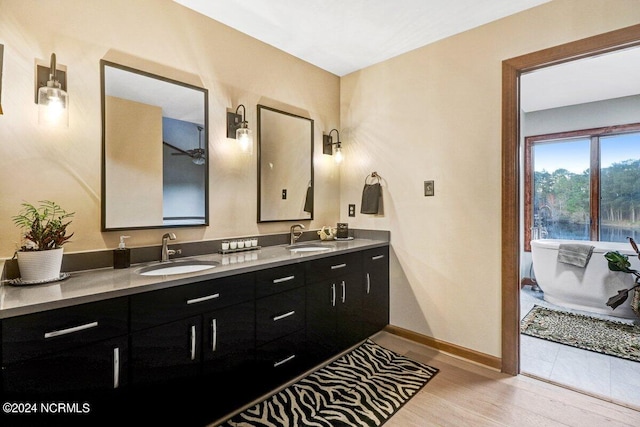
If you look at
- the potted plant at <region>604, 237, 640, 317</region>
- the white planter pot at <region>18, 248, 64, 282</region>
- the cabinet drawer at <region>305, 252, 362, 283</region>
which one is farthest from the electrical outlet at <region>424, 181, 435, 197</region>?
the white planter pot at <region>18, 248, 64, 282</region>

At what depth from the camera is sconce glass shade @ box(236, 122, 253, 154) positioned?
2348 millimetres

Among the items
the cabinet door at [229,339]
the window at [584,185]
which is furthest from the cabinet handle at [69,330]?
the window at [584,185]

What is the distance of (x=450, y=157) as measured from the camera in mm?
2547

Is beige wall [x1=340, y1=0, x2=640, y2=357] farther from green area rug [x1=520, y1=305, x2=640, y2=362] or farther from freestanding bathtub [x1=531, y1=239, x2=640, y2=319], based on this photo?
freestanding bathtub [x1=531, y1=239, x2=640, y2=319]

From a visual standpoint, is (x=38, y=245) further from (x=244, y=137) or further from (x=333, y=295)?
(x=333, y=295)

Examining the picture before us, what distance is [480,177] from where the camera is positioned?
2395 mm

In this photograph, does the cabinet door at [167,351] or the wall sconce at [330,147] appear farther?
the wall sconce at [330,147]

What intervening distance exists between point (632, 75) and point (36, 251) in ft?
16.5

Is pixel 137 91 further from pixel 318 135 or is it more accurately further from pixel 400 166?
pixel 400 166

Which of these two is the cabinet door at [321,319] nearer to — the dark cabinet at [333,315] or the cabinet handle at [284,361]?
the dark cabinet at [333,315]

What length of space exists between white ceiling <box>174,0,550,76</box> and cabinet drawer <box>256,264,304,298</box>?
5.85 ft

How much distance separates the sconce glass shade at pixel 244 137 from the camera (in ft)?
7.70

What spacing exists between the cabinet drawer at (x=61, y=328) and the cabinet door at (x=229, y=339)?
409 millimetres

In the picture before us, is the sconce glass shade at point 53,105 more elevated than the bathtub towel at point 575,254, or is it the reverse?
the sconce glass shade at point 53,105
